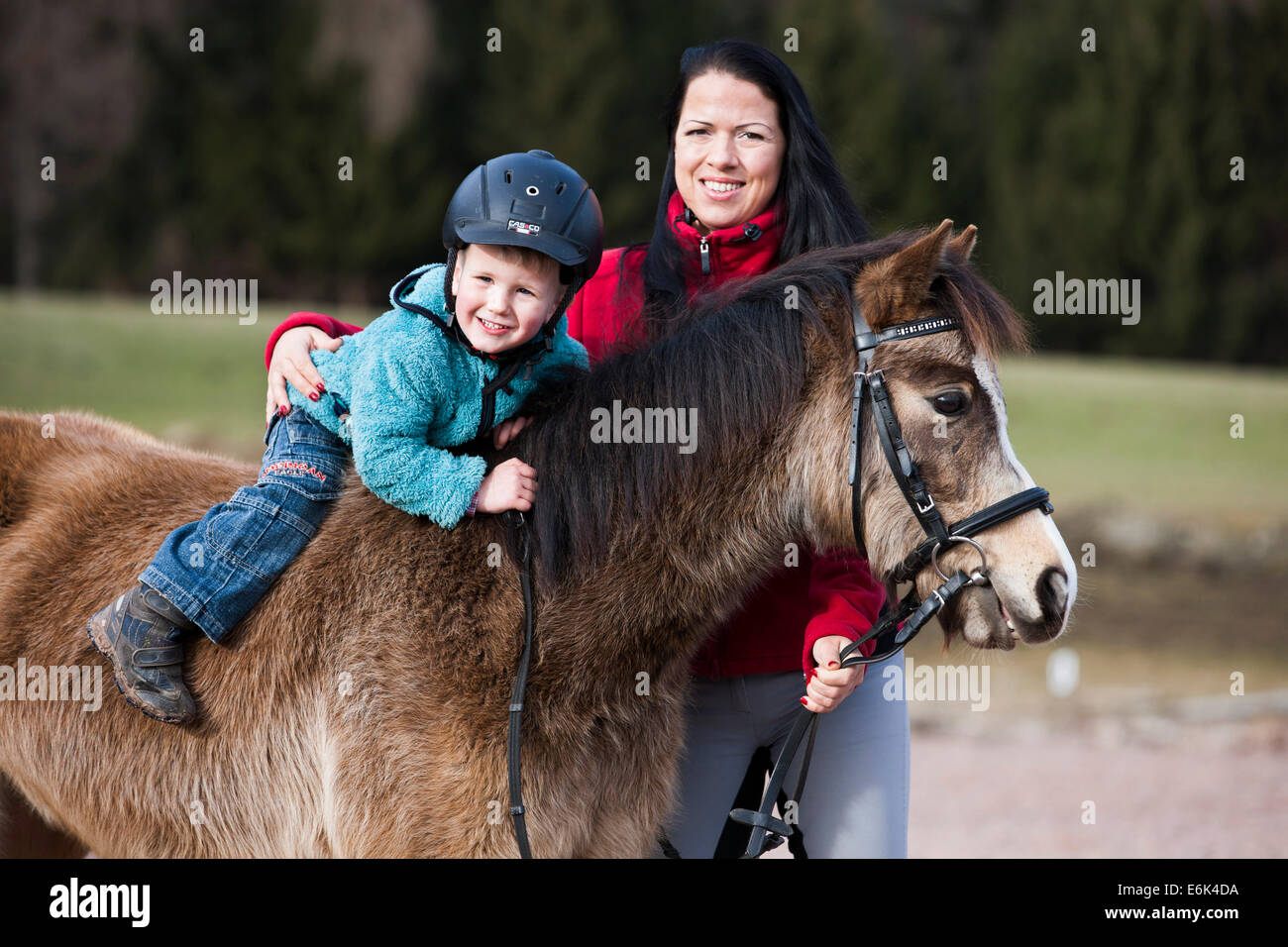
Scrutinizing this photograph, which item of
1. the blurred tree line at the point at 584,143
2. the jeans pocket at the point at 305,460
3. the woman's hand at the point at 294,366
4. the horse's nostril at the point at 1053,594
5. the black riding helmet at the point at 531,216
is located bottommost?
the horse's nostril at the point at 1053,594

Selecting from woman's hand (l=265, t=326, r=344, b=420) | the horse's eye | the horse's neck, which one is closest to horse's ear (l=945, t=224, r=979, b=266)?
the horse's eye

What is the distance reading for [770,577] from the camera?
3.21 metres

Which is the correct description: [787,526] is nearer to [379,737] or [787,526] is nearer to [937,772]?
[379,737]

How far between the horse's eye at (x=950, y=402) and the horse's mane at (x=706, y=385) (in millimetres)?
135

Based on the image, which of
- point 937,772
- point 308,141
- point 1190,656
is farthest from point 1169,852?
point 308,141

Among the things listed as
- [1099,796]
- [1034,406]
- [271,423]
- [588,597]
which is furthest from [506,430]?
[1034,406]

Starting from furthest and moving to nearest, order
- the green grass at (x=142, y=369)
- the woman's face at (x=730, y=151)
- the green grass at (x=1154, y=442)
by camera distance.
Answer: the green grass at (x=142, y=369) < the green grass at (x=1154, y=442) < the woman's face at (x=730, y=151)

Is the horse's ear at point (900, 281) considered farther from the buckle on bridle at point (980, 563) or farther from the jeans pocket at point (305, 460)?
the jeans pocket at point (305, 460)

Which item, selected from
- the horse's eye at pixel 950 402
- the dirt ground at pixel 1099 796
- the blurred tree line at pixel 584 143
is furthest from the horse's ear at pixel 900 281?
the blurred tree line at pixel 584 143

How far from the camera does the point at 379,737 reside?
2.74 metres

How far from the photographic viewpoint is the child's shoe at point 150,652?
2869mm

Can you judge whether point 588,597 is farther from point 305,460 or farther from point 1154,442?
point 1154,442

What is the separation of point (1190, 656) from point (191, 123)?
2131 centimetres

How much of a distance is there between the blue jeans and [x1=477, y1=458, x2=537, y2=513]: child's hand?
1.55 feet
